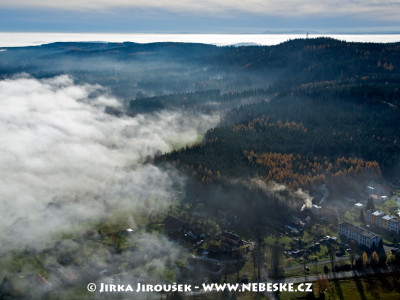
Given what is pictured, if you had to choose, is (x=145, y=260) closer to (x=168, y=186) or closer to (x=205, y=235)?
(x=205, y=235)

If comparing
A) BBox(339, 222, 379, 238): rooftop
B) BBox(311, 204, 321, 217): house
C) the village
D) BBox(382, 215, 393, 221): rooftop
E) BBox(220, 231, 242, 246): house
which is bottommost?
the village

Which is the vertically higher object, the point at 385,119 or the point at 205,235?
the point at 385,119

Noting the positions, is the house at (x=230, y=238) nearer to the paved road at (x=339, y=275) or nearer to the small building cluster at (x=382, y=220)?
the paved road at (x=339, y=275)

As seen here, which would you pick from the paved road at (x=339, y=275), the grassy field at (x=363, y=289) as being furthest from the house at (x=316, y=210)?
the grassy field at (x=363, y=289)

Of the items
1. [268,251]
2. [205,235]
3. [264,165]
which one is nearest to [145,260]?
[205,235]

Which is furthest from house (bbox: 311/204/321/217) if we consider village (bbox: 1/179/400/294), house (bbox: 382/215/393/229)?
house (bbox: 382/215/393/229)

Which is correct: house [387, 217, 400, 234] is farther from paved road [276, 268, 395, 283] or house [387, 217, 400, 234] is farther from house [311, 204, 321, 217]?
paved road [276, 268, 395, 283]
